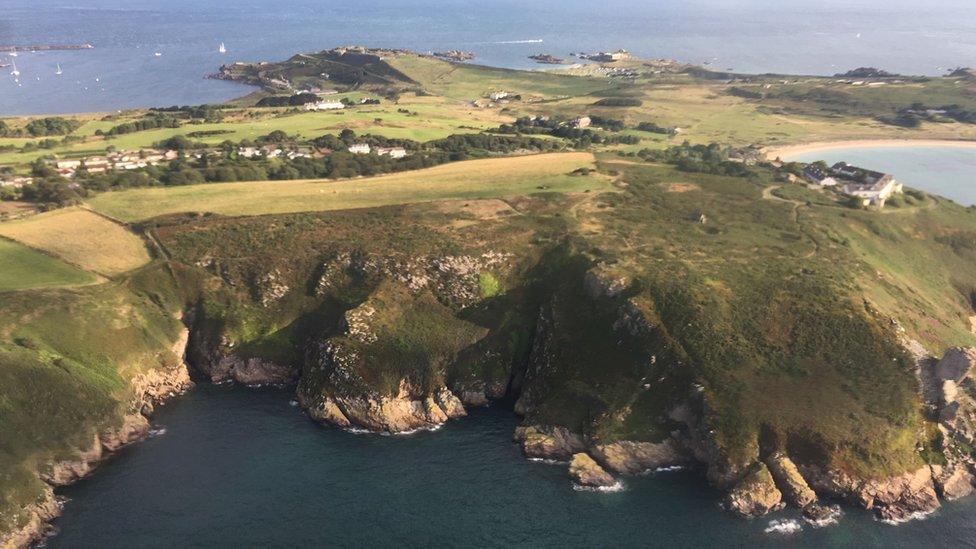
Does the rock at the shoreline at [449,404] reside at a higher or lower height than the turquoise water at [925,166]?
lower

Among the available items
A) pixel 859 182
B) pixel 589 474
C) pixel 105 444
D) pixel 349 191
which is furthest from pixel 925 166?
pixel 105 444

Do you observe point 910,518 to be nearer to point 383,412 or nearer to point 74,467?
point 383,412

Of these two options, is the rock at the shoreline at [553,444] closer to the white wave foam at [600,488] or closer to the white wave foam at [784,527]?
the white wave foam at [600,488]

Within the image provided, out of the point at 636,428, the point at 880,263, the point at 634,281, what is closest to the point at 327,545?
the point at 636,428


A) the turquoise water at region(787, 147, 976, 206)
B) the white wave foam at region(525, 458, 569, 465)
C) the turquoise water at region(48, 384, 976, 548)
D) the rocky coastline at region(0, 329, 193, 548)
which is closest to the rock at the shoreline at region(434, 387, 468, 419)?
the turquoise water at region(48, 384, 976, 548)

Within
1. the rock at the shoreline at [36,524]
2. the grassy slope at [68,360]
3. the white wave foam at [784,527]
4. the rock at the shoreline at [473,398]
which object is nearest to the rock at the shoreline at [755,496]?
the white wave foam at [784,527]

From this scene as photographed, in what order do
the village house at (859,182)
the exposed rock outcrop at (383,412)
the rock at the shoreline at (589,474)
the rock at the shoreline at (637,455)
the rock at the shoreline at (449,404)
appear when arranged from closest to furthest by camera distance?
1. the rock at the shoreline at (589,474)
2. the rock at the shoreline at (637,455)
3. the exposed rock outcrop at (383,412)
4. the rock at the shoreline at (449,404)
5. the village house at (859,182)
